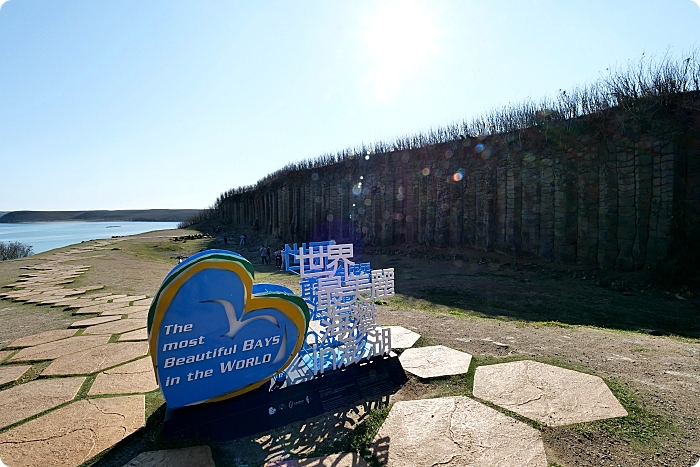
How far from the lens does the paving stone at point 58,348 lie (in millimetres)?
4566

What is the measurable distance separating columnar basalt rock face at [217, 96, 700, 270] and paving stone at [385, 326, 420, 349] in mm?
9671

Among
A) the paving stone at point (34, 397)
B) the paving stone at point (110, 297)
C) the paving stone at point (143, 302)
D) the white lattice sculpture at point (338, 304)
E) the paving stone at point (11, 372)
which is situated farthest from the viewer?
the paving stone at point (110, 297)

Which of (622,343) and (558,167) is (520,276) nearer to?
(558,167)

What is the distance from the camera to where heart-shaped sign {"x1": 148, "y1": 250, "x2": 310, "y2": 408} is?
2893 millimetres

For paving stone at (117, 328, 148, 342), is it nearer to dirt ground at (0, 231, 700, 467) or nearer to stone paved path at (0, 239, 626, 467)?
stone paved path at (0, 239, 626, 467)

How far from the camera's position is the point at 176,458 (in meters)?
2.61

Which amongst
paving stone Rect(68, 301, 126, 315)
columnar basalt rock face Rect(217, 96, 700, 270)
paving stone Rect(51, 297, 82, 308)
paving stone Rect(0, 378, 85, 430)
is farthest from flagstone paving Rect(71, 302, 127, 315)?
columnar basalt rock face Rect(217, 96, 700, 270)

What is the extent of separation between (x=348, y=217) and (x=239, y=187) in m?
32.5

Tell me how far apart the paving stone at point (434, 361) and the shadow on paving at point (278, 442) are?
1.00 meters

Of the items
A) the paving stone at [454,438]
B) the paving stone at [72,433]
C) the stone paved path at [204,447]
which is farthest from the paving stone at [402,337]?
the paving stone at [72,433]

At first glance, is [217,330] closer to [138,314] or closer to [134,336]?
[134,336]

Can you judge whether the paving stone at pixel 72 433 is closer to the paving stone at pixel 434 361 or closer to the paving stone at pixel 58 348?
the paving stone at pixel 58 348

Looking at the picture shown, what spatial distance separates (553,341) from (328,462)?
13.1 feet

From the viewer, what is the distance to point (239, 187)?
49844 millimetres
